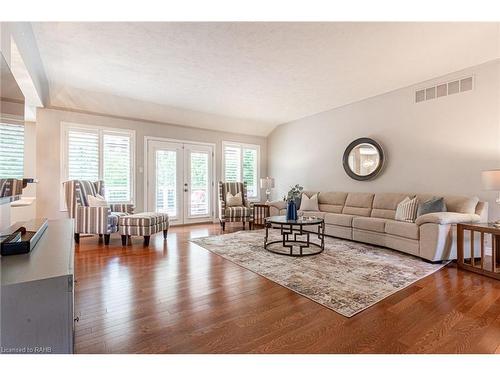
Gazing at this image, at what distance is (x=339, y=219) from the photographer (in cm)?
446

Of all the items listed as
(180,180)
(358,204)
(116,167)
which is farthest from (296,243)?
(116,167)

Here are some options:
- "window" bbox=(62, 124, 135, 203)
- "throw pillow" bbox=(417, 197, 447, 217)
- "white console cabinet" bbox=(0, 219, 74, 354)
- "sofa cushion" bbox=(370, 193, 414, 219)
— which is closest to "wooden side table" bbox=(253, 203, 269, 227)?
"sofa cushion" bbox=(370, 193, 414, 219)

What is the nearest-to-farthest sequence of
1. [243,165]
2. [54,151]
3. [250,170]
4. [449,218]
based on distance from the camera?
[449,218] < [54,151] < [243,165] < [250,170]

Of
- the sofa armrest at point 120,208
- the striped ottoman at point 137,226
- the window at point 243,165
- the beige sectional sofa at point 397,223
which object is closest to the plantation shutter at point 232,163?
the window at point 243,165

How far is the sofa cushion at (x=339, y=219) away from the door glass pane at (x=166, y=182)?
3447mm

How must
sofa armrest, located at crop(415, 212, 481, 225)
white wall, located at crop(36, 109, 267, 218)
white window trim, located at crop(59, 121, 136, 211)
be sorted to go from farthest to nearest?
white window trim, located at crop(59, 121, 136, 211)
white wall, located at crop(36, 109, 267, 218)
sofa armrest, located at crop(415, 212, 481, 225)

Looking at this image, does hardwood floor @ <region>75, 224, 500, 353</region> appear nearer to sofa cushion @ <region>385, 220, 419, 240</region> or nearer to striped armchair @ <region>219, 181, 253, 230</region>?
sofa cushion @ <region>385, 220, 419, 240</region>

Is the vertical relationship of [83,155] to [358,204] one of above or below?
above

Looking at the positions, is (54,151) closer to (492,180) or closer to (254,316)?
(254,316)

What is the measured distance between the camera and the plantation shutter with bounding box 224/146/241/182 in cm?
675

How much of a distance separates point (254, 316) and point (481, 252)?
2.78 metres
